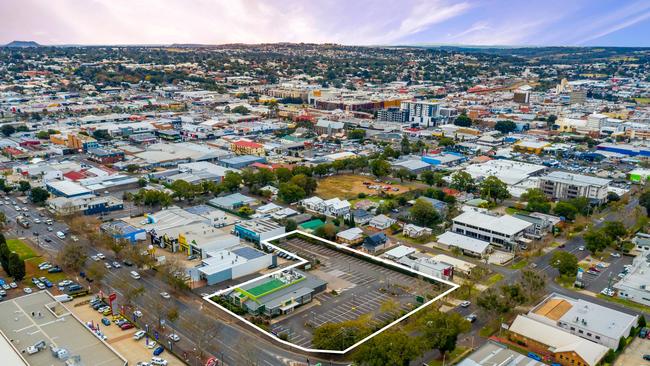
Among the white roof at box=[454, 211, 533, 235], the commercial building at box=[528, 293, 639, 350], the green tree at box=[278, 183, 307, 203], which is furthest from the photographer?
the green tree at box=[278, 183, 307, 203]

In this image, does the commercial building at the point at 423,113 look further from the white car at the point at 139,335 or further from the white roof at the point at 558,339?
the white car at the point at 139,335

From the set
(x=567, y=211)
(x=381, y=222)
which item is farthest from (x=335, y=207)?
(x=567, y=211)

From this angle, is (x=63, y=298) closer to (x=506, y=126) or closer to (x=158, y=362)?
(x=158, y=362)

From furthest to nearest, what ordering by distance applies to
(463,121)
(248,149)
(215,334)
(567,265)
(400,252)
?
(463,121) → (248,149) → (400,252) → (567,265) → (215,334)

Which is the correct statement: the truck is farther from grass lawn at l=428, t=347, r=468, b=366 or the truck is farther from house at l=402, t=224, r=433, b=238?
grass lawn at l=428, t=347, r=468, b=366

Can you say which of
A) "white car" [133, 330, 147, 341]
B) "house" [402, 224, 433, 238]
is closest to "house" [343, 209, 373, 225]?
"house" [402, 224, 433, 238]

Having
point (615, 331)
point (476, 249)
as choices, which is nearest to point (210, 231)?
point (476, 249)
